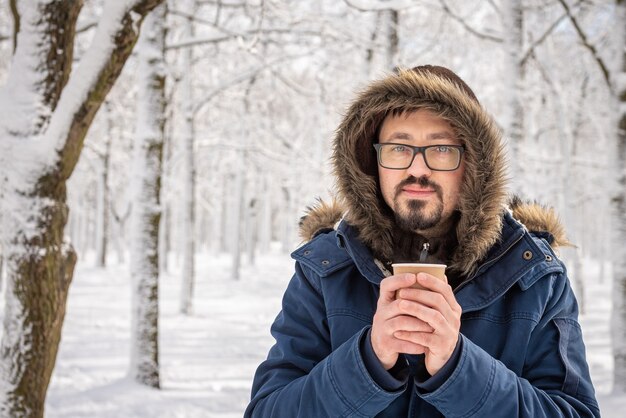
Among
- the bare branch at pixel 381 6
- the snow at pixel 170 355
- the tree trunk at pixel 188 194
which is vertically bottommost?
the snow at pixel 170 355

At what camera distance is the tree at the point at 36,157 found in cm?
330

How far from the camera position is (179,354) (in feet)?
27.3

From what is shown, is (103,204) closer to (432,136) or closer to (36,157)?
(36,157)

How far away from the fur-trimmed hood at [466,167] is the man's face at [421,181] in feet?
0.11

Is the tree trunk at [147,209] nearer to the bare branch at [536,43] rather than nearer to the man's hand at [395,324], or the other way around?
the bare branch at [536,43]

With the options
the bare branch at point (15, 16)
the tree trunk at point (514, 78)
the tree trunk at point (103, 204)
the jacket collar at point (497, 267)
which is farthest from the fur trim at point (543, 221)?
the tree trunk at point (103, 204)

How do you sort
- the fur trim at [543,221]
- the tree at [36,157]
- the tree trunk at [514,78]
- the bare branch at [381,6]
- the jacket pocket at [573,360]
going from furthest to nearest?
the tree trunk at [514,78]
the bare branch at [381,6]
the tree at [36,157]
the fur trim at [543,221]
the jacket pocket at [573,360]

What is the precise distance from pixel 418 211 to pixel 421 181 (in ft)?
0.30

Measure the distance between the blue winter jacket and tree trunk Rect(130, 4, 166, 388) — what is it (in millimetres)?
5244

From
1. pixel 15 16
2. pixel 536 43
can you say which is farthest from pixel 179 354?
pixel 536 43

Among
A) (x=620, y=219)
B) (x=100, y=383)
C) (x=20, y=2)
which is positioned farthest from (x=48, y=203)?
(x=620, y=219)

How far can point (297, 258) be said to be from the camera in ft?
5.74

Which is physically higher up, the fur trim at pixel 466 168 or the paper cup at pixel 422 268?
the fur trim at pixel 466 168

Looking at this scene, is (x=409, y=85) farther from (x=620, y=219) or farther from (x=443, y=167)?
(x=620, y=219)
